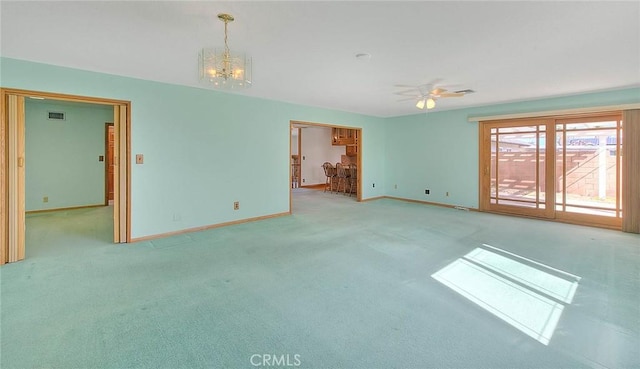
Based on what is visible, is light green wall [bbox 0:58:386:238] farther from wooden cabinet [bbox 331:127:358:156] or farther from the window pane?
the window pane

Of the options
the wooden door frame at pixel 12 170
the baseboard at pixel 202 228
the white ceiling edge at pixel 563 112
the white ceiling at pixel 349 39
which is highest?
the white ceiling at pixel 349 39

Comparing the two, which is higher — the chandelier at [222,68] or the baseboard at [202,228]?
the chandelier at [222,68]

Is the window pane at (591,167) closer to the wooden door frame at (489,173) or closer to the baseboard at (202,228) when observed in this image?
the wooden door frame at (489,173)

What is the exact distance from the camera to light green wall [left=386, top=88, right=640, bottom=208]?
6318mm

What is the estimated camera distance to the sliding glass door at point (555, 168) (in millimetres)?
4879

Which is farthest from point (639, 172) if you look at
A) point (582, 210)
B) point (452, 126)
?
point (452, 126)

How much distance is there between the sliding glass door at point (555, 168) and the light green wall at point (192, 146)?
4.27 m

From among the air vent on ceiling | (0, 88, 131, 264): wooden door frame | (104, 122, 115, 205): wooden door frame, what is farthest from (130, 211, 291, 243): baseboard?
the air vent on ceiling

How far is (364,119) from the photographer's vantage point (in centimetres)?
761

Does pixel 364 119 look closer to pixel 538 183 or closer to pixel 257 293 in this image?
pixel 538 183

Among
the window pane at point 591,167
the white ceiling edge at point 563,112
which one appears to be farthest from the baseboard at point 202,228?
the window pane at point 591,167

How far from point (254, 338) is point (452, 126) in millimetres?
6442

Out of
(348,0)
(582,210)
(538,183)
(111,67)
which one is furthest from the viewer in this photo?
(538,183)

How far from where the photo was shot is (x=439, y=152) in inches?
278
